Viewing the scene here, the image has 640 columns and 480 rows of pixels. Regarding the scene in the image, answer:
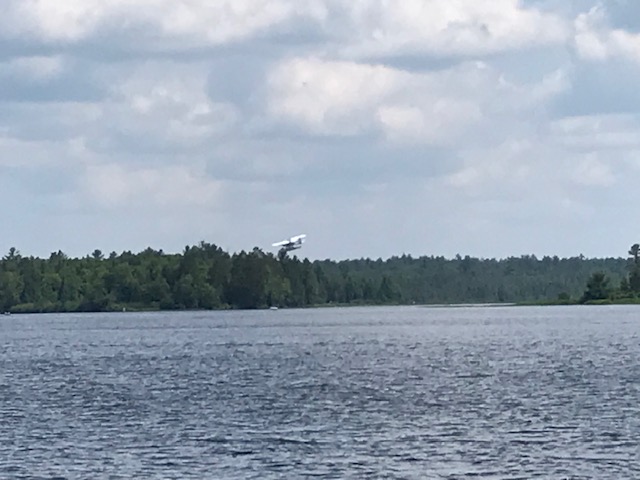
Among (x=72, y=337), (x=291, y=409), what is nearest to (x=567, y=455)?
(x=291, y=409)

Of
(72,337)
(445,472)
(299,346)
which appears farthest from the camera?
(72,337)

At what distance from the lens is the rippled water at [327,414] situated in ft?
132

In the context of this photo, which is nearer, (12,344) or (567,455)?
(567,455)

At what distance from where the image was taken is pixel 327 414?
5306cm

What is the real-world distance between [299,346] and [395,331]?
38646 millimetres

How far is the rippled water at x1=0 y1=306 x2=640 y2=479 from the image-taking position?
40375 mm

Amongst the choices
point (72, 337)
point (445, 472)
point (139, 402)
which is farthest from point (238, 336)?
point (445, 472)

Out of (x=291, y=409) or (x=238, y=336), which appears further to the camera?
(x=238, y=336)

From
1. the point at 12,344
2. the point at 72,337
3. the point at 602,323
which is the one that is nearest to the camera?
the point at 12,344

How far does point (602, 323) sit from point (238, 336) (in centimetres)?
4225

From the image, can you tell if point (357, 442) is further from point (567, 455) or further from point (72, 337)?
point (72, 337)

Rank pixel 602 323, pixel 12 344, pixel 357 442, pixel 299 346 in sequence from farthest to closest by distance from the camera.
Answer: pixel 602 323 < pixel 12 344 < pixel 299 346 < pixel 357 442

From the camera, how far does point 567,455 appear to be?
41.1 metres

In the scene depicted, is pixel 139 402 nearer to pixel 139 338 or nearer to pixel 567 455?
pixel 567 455
